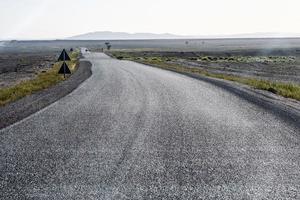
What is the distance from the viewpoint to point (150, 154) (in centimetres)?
723

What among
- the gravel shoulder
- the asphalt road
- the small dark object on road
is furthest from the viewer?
the small dark object on road

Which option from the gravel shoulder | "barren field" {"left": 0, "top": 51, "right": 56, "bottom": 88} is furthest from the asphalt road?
"barren field" {"left": 0, "top": 51, "right": 56, "bottom": 88}

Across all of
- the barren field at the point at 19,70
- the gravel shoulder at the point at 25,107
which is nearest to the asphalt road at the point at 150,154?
the gravel shoulder at the point at 25,107

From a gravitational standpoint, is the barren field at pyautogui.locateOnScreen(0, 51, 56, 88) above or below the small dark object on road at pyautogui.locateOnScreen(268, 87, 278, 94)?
below

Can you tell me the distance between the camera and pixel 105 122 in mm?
10164

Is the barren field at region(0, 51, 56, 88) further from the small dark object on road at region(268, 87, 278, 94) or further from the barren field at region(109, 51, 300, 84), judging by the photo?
the small dark object on road at region(268, 87, 278, 94)

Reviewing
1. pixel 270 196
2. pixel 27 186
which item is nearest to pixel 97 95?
pixel 27 186

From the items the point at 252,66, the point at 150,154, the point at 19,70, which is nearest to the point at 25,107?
the point at 150,154

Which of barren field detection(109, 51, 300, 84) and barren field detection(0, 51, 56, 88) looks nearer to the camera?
barren field detection(0, 51, 56, 88)

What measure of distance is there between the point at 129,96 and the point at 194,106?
10.8 feet

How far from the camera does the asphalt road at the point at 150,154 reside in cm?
555

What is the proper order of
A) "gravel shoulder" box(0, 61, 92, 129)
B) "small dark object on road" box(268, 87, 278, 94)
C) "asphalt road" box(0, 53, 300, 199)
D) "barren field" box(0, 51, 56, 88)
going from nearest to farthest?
"asphalt road" box(0, 53, 300, 199) < "gravel shoulder" box(0, 61, 92, 129) < "small dark object on road" box(268, 87, 278, 94) < "barren field" box(0, 51, 56, 88)

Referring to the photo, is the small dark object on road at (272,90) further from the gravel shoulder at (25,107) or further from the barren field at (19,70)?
the barren field at (19,70)

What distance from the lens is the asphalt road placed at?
5.55 metres
